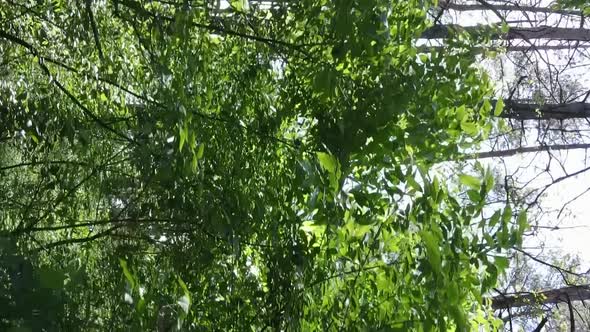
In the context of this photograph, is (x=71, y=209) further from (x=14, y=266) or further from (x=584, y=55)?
(x=584, y=55)

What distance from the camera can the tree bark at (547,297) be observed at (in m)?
4.04

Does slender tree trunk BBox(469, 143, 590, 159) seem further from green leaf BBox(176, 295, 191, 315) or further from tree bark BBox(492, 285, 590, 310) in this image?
green leaf BBox(176, 295, 191, 315)

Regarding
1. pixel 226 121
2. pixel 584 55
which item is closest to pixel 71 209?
pixel 226 121

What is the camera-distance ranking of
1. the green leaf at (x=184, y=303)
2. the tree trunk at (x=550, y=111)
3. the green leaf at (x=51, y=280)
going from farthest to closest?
the tree trunk at (x=550, y=111) < the green leaf at (x=184, y=303) < the green leaf at (x=51, y=280)

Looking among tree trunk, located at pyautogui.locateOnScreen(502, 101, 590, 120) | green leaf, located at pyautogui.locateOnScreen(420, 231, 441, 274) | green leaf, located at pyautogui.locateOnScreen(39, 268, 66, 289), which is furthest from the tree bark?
green leaf, located at pyautogui.locateOnScreen(39, 268, 66, 289)

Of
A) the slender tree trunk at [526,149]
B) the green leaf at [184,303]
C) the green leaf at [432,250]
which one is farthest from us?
the slender tree trunk at [526,149]

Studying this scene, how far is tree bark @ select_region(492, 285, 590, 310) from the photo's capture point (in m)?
4.04

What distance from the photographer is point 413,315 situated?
127 centimetres

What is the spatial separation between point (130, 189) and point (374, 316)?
0.60 m

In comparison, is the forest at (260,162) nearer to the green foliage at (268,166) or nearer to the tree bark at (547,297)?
the green foliage at (268,166)

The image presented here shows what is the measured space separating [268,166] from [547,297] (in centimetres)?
333

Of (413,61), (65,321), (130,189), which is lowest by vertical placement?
(65,321)

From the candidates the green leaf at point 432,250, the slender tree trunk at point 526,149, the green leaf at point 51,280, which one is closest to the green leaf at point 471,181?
the green leaf at point 432,250

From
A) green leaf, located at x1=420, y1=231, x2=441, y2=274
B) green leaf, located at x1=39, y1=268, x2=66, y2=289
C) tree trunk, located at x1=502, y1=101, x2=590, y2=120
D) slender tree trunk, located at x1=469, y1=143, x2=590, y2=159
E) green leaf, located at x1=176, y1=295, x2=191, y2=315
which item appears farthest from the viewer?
slender tree trunk, located at x1=469, y1=143, x2=590, y2=159
